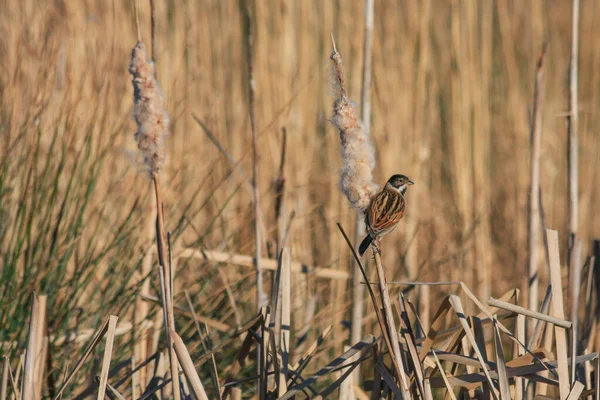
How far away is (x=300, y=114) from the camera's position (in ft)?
9.56

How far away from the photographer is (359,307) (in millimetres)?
1822

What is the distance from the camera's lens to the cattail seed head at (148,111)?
105 centimetres

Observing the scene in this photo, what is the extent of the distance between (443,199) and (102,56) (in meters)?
1.57

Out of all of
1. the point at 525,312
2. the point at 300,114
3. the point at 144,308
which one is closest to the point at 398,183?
the point at 525,312

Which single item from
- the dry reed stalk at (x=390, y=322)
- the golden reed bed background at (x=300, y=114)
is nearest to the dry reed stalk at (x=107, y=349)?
the dry reed stalk at (x=390, y=322)

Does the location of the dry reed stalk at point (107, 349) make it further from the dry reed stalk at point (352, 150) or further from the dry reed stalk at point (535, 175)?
the dry reed stalk at point (535, 175)

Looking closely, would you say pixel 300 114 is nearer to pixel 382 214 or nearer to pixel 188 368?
pixel 188 368

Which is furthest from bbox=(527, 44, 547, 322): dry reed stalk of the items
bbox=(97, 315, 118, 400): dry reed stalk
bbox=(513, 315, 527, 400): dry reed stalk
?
Result: bbox=(97, 315, 118, 400): dry reed stalk

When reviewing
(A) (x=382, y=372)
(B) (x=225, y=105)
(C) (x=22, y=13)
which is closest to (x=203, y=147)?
(B) (x=225, y=105)

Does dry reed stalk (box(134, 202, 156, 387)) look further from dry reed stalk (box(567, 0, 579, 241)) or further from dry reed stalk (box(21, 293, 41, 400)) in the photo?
dry reed stalk (box(567, 0, 579, 241))

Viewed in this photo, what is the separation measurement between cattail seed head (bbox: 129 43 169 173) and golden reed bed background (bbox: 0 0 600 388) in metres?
1.09

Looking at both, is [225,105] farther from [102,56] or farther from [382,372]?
[382,372]

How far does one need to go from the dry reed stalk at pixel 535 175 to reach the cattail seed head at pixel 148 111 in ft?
3.26

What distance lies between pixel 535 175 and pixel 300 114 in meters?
1.27
